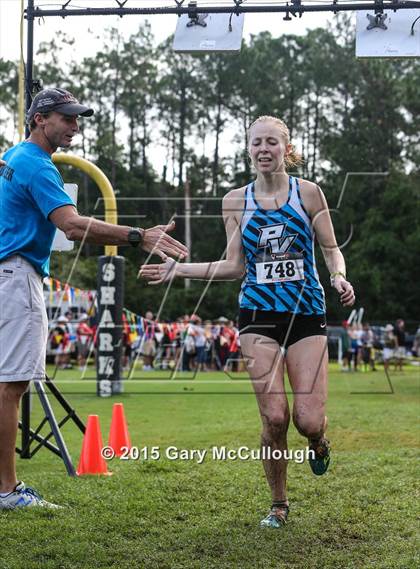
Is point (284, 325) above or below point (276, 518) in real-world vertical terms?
above

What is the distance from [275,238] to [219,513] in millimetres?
1822

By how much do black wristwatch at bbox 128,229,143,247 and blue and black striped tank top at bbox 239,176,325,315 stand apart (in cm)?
72

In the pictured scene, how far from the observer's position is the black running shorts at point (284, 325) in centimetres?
505

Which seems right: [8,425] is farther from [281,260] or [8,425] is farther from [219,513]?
[281,260]

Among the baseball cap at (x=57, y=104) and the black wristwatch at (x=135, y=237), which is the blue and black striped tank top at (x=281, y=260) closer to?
A: the black wristwatch at (x=135, y=237)

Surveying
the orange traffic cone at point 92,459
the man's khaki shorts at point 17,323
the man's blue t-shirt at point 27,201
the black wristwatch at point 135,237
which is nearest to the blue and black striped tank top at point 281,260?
the black wristwatch at point 135,237

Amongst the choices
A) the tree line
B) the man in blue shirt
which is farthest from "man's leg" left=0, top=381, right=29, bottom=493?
the tree line

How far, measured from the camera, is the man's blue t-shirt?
16.4 ft

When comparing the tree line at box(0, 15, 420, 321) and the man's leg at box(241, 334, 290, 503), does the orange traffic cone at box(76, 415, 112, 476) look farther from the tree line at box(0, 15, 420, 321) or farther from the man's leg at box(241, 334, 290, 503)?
the tree line at box(0, 15, 420, 321)

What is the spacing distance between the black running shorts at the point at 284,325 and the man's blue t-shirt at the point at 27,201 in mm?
1371

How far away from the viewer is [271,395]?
4.98 meters

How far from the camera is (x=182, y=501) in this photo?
5.65 m

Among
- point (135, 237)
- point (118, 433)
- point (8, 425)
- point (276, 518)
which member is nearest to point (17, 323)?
point (8, 425)

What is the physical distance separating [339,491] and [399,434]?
3.88 meters
